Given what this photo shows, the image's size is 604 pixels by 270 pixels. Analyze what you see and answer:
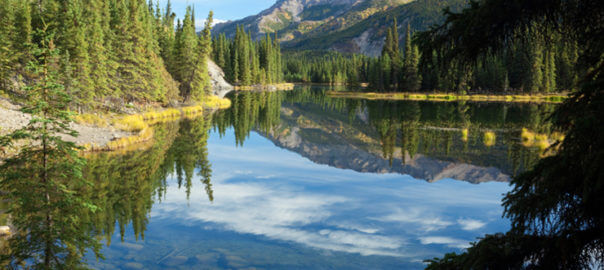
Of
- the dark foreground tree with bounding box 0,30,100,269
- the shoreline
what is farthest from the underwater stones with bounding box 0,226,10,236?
the shoreline

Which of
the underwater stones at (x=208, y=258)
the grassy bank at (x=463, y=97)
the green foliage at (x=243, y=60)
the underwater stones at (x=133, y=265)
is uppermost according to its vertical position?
the green foliage at (x=243, y=60)

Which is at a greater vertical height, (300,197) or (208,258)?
(300,197)

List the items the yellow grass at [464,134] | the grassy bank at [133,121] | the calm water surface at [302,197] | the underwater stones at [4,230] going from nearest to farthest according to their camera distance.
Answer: the underwater stones at [4,230], the calm water surface at [302,197], the grassy bank at [133,121], the yellow grass at [464,134]

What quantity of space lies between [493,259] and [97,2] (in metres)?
48.3

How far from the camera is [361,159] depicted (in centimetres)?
2862

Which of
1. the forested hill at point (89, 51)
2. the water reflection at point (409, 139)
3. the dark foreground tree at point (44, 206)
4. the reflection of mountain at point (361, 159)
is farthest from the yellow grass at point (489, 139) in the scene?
the forested hill at point (89, 51)

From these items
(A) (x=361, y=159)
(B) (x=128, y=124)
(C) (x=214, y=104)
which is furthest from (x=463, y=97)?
(B) (x=128, y=124)

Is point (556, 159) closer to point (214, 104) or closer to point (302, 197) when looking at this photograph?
point (302, 197)

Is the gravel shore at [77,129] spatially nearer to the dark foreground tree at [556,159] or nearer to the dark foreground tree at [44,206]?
the dark foreground tree at [44,206]

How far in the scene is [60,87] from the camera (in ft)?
41.5

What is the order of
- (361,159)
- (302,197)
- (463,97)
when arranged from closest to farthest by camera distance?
(302,197) → (361,159) → (463,97)

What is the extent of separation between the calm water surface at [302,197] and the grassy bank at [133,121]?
5.30ft

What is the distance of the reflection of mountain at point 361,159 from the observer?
24.2m

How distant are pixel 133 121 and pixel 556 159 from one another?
35.4 m
